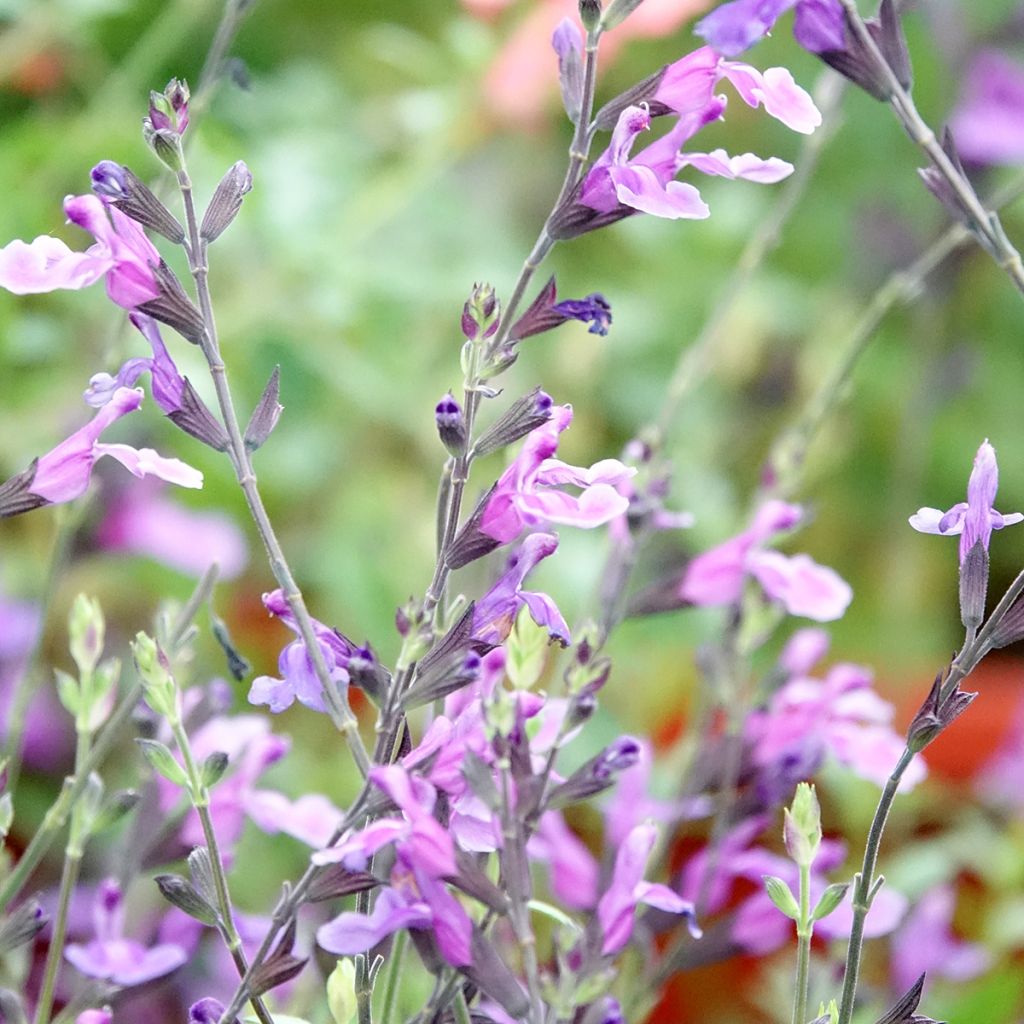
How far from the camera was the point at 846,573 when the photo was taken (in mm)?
1466

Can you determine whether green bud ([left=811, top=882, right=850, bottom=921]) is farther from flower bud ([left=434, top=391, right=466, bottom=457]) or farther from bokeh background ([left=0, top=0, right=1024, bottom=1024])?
bokeh background ([left=0, top=0, right=1024, bottom=1024])

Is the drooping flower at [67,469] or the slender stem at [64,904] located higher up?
the drooping flower at [67,469]

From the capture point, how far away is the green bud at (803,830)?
0.34 m

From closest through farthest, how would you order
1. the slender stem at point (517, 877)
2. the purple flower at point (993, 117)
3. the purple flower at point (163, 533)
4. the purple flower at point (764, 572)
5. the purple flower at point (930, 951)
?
the slender stem at point (517, 877), the purple flower at point (764, 572), the purple flower at point (930, 951), the purple flower at point (163, 533), the purple flower at point (993, 117)

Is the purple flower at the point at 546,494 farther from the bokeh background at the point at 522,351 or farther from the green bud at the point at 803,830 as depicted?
the bokeh background at the point at 522,351

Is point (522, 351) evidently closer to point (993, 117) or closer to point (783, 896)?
point (993, 117)

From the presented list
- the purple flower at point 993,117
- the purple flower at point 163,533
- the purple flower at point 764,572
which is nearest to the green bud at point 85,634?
the purple flower at point 764,572

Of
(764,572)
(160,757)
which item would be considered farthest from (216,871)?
(764,572)

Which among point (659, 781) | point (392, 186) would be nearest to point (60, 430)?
point (392, 186)

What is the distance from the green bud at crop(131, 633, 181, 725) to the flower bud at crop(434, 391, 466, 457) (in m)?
0.08

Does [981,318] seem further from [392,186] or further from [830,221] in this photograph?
[392,186]

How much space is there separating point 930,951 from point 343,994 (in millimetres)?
367

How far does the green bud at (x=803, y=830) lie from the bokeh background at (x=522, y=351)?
12.2 inches

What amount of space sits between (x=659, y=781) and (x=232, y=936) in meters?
0.52
